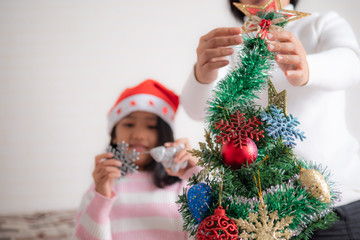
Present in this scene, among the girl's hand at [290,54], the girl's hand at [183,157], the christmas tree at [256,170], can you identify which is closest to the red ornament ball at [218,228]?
the christmas tree at [256,170]

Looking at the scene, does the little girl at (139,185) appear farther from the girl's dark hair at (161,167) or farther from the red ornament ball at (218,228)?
the red ornament ball at (218,228)

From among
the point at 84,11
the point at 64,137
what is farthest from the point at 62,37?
the point at 64,137

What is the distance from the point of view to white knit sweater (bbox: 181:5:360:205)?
0.46 metres

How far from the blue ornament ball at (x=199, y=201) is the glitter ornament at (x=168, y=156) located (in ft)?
1.21

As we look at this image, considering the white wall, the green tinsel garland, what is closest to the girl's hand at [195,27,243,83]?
the green tinsel garland

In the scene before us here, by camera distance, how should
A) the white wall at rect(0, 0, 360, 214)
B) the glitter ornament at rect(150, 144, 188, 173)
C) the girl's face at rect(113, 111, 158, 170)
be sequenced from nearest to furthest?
the glitter ornament at rect(150, 144, 188, 173)
the girl's face at rect(113, 111, 158, 170)
the white wall at rect(0, 0, 360, 214)

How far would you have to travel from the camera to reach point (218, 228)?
1.03ft

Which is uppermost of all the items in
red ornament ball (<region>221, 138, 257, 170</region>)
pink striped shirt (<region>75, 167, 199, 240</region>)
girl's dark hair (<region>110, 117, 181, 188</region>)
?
red ornament ball (<region>221, 138, 257, 170</region>)

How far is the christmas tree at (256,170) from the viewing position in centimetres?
34

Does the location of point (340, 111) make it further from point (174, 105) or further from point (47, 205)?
point (47, 205)

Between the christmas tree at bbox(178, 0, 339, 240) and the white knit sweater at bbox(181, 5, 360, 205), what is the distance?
0.32ft

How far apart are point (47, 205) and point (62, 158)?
0.67ft

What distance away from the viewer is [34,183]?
1.31 m

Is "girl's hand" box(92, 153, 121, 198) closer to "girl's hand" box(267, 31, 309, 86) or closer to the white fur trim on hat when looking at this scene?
the white fur trim on hat
